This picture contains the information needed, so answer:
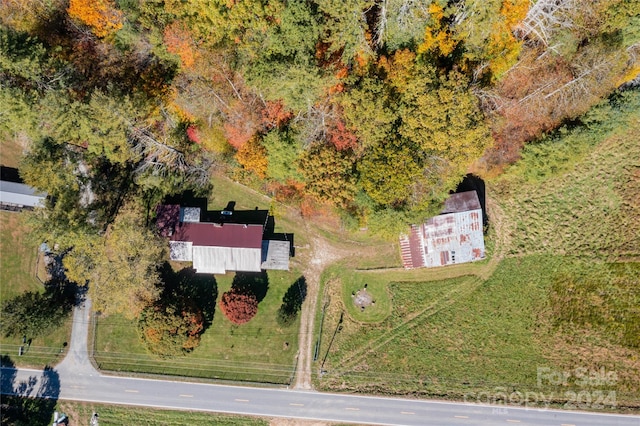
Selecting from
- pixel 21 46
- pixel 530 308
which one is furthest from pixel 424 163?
pixel 21 46

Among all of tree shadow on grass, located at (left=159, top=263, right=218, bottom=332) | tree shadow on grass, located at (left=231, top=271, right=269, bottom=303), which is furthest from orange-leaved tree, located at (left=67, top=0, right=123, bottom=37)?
tree shadow on grass, located at (left=231, top=271, right=269, bottom=303)

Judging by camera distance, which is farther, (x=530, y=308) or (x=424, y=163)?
(x=530, y=308)

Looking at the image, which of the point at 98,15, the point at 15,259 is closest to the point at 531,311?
the point at 98,15

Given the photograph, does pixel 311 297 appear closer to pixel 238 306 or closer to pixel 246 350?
pixel 238 306

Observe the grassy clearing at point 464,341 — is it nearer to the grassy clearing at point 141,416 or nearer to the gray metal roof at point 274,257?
the gray metal roof at point 274,257

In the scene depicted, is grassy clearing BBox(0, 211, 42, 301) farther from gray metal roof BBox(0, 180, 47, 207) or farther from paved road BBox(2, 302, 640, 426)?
paved road BBox(2, 302, 640, 426)

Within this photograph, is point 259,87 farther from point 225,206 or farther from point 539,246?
point 539,246
